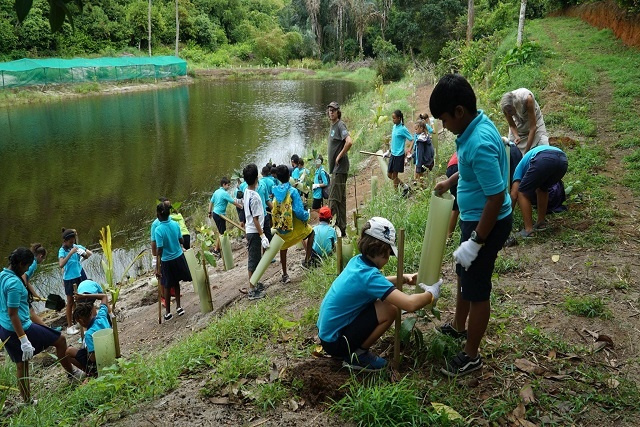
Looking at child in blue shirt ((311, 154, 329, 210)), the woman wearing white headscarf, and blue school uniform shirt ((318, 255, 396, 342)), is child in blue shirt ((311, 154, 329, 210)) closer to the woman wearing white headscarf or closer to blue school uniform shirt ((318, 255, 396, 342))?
the woman wearing white headscarf

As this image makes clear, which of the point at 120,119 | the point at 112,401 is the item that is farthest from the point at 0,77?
the point at 112,401

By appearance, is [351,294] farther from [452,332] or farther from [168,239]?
[168,239]

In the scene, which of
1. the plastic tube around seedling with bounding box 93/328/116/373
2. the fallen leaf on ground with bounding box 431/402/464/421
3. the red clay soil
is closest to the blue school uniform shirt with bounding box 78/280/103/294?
the plastic tube around seedling with bounding box 93/328/116/373

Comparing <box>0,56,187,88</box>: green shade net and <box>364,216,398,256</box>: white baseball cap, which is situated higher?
<box>0,56,187,88</box>: green shade net

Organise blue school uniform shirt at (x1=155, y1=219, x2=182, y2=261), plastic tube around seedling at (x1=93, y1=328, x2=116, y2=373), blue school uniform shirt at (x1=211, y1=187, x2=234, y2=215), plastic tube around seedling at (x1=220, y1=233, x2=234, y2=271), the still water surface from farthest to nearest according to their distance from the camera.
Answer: the still water surface → blue school uniform shirt at (x1=211, y1=187, x2=234, y2=215) → plastic tube around seedling at (x1=220, y1=233, x2=234, y2=271) → blue school uniform shirt at (x1=155, y1=219, x2=182, y2=261) → plastic tube around seedling at (x1=93, y1=328, x2=116, y2=373)

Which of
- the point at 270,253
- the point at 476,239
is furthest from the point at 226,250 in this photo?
the point at 476,239

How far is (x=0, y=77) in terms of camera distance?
1149 inches

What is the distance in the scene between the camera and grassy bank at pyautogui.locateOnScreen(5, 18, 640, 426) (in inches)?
113

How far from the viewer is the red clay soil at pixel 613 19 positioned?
49.3 ft

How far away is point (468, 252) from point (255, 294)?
363 cm

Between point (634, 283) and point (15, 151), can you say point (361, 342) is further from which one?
point (15, 151)

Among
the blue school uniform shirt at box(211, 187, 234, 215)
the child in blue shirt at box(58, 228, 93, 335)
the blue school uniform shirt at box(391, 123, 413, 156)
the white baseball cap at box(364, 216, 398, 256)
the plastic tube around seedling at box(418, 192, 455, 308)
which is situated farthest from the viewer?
the blue school uniform shirt at box(391, 123, 413, 156)

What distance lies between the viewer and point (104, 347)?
445 cm

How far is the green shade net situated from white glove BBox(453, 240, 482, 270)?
109 feet
